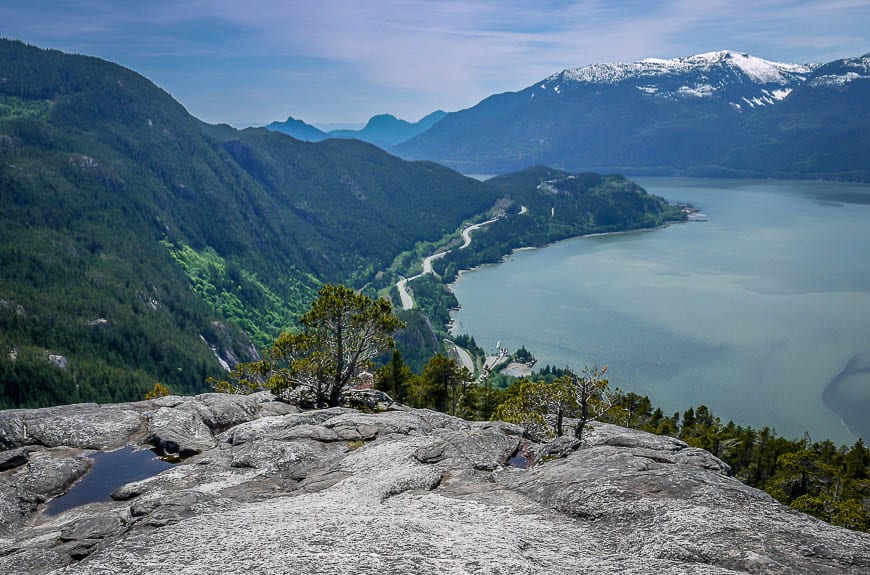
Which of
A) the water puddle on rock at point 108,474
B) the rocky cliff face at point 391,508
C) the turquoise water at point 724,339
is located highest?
the rocky cliff face at point 391,508

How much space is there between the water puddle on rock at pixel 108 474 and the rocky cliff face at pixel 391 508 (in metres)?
0.73

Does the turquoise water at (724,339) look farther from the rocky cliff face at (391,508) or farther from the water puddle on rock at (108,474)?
the water puddle on rock at (108,474)

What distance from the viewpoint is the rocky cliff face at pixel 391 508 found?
55.8 ft

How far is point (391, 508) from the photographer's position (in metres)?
21.3

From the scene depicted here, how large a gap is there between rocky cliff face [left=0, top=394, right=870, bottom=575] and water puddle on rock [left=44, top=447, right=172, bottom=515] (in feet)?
2.40

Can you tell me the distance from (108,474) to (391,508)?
16972mm

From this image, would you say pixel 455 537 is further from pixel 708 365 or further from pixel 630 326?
pixel 630 326

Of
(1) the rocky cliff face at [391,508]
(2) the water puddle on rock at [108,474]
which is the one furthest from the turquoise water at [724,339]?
(2) the water puddle on rock at [108,474]

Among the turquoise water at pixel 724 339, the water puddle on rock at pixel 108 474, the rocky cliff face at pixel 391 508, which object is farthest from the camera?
the turquoise water at pixel 724 339

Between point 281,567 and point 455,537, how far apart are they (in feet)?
18.3

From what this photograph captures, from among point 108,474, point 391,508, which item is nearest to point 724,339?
point 391,508

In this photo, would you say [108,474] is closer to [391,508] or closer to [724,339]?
[391,508]

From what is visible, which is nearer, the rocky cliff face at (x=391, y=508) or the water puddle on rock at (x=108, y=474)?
the rocky cliff face at (x=391, y=508)

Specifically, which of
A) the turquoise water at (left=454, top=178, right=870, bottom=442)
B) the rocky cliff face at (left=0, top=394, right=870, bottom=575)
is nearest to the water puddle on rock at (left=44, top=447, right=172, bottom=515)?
the rocky cliff face at (left=0, top=394, right=870, bottom=575)
